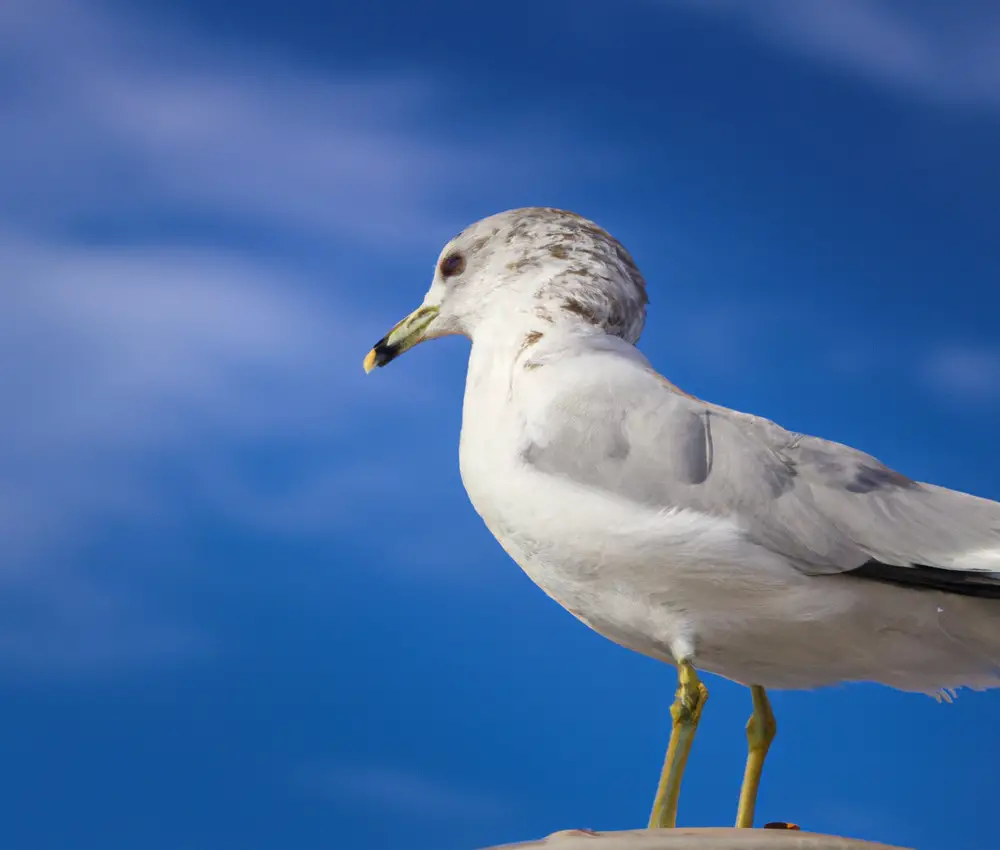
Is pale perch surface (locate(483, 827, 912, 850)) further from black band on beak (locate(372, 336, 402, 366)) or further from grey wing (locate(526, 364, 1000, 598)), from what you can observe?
black band on beak (locate(372, 336, 402, 366))

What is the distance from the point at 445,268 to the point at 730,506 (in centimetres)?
182

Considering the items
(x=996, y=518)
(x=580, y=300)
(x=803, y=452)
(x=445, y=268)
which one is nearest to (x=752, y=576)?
(x=803, y=452)

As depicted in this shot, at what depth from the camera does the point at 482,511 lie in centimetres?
512

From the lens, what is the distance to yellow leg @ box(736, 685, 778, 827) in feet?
17.2

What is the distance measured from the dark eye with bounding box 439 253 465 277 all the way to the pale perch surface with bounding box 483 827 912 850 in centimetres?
243

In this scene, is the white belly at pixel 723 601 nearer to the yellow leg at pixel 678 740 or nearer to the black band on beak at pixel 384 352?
the yellow leg at pixel 678 740

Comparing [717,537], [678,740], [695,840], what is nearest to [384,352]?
[717,537]

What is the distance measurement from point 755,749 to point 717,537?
111cm

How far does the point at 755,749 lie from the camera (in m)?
5.24

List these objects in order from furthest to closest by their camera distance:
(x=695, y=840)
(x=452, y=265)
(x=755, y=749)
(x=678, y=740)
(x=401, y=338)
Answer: (x=401, y=338) → (x=452, y=265) → (x=755, y=749) → (x=678, y=740) → (x=695, y=840)

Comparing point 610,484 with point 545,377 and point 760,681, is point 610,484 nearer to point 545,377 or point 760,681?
point 545,377

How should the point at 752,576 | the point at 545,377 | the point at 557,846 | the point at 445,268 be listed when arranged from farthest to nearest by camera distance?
the point at 445,268 < the point at 545,377 < the point at 752,576 < the point at 557,846

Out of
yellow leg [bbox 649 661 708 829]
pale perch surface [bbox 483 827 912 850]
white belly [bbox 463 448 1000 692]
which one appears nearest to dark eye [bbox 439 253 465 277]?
white belly [bbox 463 448 1000 692]

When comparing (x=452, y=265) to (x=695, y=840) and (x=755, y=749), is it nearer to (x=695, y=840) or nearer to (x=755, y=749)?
(x=755, y=749)
